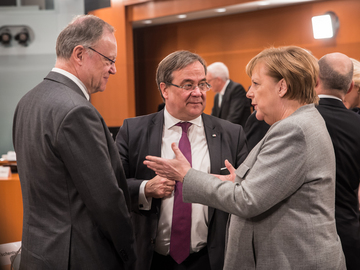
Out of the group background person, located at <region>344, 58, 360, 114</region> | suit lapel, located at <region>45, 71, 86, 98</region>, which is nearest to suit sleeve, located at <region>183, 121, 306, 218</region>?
suit lapel, located at <region>45, 71, 86, 98</region>

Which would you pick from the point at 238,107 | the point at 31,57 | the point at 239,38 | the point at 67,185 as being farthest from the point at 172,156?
the point at 239,38

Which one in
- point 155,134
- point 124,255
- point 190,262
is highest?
point 155,134

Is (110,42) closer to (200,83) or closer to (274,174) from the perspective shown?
(200,83)

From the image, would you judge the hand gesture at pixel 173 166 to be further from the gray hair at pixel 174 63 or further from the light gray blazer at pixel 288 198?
the gray hair at pixel 174 63

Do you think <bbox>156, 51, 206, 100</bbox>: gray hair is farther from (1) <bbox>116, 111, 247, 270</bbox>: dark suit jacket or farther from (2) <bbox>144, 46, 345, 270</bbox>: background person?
(2) <bbox>144, 46, 345, 270</bbox>: background person

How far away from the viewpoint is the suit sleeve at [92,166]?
1.28 m

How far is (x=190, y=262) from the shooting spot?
1.74 m

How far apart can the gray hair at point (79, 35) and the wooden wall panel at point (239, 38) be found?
210 inches

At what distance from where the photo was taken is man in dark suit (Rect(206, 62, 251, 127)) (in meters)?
5.47

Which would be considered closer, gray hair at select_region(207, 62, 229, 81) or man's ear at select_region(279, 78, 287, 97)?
man's ear at select_region(279, 78, 287, 97)

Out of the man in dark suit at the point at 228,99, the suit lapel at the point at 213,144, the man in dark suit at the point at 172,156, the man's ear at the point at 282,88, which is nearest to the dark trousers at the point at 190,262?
the man in dark suit at the point at 172,156

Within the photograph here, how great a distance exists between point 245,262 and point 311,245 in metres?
0.26

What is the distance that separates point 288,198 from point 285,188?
73 millimetres

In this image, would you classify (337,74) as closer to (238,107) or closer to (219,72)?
(238,107)
